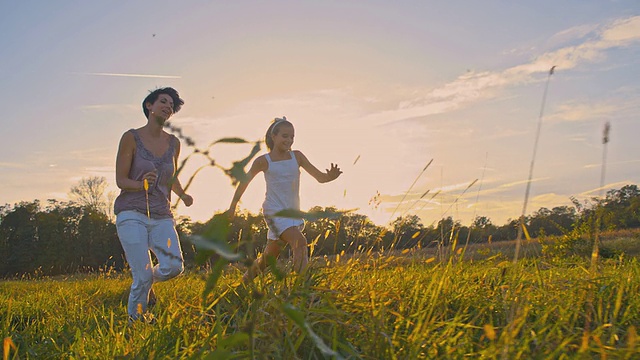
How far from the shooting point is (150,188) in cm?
488

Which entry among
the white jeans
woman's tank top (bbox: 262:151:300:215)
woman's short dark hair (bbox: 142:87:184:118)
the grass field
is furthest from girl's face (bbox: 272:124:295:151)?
the grass field

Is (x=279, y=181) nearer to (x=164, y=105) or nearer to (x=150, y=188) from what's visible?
(x=164, y=105)

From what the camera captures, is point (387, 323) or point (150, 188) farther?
point (150, 188)

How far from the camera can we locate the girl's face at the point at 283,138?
6.08 meters

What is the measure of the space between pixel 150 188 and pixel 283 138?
1728 mm

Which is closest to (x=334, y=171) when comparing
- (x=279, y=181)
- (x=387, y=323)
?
(x=279, y=181)

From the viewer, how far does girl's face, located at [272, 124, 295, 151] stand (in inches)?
239

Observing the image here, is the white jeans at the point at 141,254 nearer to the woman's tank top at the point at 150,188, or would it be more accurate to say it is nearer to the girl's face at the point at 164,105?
the woman's tank top at the point at 150,188

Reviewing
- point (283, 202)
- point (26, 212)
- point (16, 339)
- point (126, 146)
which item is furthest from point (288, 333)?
point (26, 212)

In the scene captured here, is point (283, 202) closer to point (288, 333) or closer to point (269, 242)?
point (269, 242)

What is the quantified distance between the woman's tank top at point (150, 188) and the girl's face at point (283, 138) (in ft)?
4.10

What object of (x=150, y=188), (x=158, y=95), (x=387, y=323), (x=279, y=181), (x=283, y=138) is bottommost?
(x=387, y=323)

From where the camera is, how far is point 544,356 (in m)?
2.07

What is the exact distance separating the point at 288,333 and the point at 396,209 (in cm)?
197
